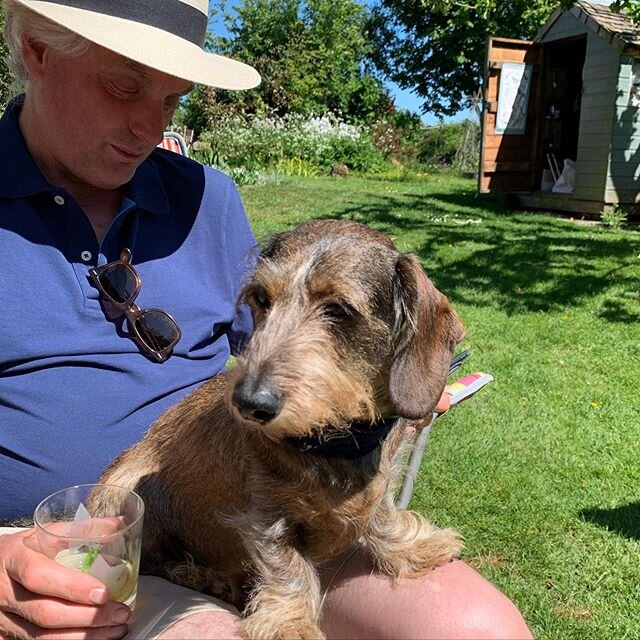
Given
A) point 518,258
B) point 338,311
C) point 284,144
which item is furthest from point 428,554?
point 284,144

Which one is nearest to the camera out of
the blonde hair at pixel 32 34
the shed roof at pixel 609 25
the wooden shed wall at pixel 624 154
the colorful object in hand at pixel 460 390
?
the blonde hair at pixel 32 34

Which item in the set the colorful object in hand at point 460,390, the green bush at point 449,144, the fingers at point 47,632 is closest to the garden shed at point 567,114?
the colorful object in hand at point 460,390

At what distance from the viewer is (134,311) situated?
2.32 m

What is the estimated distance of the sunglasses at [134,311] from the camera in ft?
7.55

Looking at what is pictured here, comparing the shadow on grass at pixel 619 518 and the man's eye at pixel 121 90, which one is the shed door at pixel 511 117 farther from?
the man's eye at pixel 121 90

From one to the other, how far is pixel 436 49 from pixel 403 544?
34.5 metres

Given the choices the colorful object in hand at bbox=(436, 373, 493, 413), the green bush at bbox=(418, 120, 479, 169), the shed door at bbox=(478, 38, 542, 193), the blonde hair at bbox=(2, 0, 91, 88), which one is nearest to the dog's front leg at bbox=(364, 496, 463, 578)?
the colorful object in hand at bbox=(436, 373, 493, 413)

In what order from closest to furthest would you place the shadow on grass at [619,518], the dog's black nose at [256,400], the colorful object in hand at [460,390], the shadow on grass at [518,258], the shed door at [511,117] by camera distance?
the dog's black nose at [256,400], the colorful object in hand at [460,390], the shadow on grass at [619,518], the shadow on grass at [518,258], the shed door at [511,117]

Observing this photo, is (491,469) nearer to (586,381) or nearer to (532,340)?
(586,381)

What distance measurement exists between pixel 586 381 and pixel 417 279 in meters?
4.31

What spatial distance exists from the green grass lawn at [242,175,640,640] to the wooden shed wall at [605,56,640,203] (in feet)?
8.34

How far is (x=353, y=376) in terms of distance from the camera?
2.08 metres

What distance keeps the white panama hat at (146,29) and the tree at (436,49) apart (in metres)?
29.3

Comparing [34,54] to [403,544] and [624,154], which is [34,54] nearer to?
[403,544]
